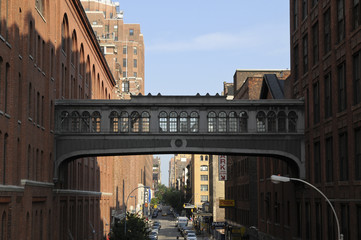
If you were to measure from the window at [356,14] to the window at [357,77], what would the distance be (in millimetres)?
1524

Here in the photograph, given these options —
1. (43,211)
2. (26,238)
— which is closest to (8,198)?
(26,238)

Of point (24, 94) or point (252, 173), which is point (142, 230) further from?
point (24, 94)

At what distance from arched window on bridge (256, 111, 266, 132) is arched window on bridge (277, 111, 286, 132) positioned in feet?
3.50

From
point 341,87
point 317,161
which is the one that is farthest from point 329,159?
point 341,87

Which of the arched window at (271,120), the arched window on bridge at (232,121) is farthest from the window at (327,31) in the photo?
the arched window on bridge at (232,121)

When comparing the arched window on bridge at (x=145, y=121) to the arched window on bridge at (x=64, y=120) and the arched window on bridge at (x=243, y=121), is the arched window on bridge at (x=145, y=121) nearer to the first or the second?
the arched window on bridge at (x=64, y=120)

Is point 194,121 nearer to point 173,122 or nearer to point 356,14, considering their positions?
point 173,122

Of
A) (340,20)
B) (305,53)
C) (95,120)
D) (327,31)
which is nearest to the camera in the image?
(340,20)

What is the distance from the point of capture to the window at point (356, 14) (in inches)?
1212

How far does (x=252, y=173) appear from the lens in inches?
2970

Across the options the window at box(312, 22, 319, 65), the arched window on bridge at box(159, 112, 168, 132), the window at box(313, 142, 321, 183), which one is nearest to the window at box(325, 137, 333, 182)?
the window at box(313, 142, 321, 183)

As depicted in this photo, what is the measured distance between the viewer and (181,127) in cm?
4522

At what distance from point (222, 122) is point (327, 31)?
11.1m

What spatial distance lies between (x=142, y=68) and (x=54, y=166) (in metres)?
149
